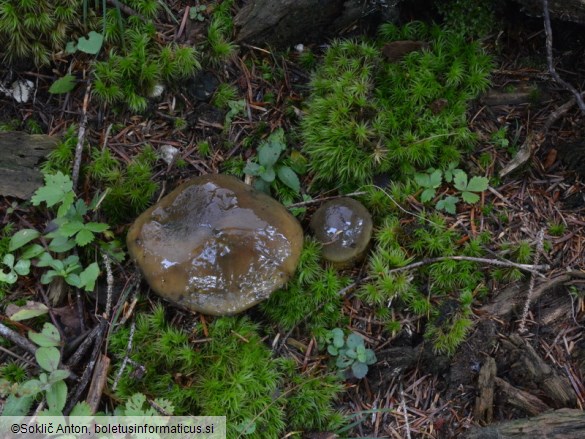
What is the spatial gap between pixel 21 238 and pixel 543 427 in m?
3.53

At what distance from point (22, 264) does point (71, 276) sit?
1.15ft

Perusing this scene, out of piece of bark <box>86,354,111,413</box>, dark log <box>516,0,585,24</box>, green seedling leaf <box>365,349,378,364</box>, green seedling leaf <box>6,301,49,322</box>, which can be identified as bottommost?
green seedling leaf <box>365,349,378,364</box>

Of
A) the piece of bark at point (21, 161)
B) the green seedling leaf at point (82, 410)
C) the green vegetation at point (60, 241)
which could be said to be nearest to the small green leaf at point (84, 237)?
the green vegetation at point (60, 241)

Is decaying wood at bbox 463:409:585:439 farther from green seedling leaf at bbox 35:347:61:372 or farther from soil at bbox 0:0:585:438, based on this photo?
green seedling leaf at bbox 35:347:61:372

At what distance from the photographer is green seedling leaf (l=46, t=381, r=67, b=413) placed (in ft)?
10.6

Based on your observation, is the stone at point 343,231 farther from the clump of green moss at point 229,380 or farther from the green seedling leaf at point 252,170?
the clump of green moss at point 229,380

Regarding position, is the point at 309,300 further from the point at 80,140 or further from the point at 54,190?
the point at 80,140

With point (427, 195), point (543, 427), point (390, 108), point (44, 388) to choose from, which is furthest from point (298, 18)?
point (543, 427)

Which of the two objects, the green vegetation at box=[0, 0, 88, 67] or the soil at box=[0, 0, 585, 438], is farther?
the green vegetation at box=[0, 0, 88, 67]

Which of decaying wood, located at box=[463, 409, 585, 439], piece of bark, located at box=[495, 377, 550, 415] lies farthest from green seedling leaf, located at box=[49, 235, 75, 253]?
piece of bark, located at box=[495, 377, 550, 415]

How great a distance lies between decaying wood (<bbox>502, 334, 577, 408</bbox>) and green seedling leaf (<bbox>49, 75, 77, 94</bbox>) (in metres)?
3.66

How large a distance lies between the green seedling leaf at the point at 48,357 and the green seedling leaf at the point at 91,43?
2104 millimetres

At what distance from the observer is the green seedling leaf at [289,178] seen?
396cm

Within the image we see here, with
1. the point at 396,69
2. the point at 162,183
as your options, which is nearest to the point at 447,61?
the point at 396,69
